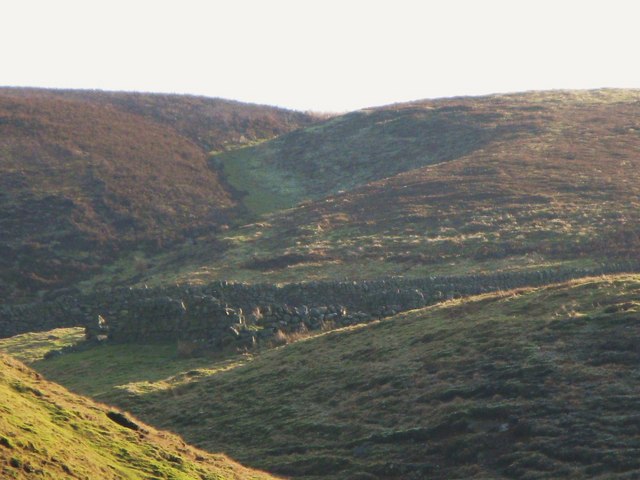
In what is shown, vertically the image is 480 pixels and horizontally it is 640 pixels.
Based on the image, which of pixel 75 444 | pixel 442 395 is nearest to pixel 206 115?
pixel 442 395

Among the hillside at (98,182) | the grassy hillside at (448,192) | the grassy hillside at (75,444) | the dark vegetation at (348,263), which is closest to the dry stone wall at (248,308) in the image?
the dark vegetation at (348,263)

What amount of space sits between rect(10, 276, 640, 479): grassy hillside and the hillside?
2457cm

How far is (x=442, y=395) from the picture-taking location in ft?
71.1

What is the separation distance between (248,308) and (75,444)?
21.7m

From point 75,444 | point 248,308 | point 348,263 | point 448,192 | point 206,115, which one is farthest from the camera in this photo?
point 206,115

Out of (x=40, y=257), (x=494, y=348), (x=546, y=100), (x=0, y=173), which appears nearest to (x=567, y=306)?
(x=494, y=348)

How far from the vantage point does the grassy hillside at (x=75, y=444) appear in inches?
518

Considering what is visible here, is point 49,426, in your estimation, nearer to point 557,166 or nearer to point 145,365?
point 145,365

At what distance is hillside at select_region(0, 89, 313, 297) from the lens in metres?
54.5

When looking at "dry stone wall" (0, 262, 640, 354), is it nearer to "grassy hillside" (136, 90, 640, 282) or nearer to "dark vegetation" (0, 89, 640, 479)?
"dark vegetation" (0, 89, 640, 479)

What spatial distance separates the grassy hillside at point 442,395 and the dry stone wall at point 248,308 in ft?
9.92

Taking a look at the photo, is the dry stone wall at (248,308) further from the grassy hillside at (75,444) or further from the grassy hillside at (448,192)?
the grassy hillside at (75,444)

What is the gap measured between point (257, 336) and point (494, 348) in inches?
427

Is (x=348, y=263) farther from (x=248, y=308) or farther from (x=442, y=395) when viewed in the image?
(x=442, y=395)
